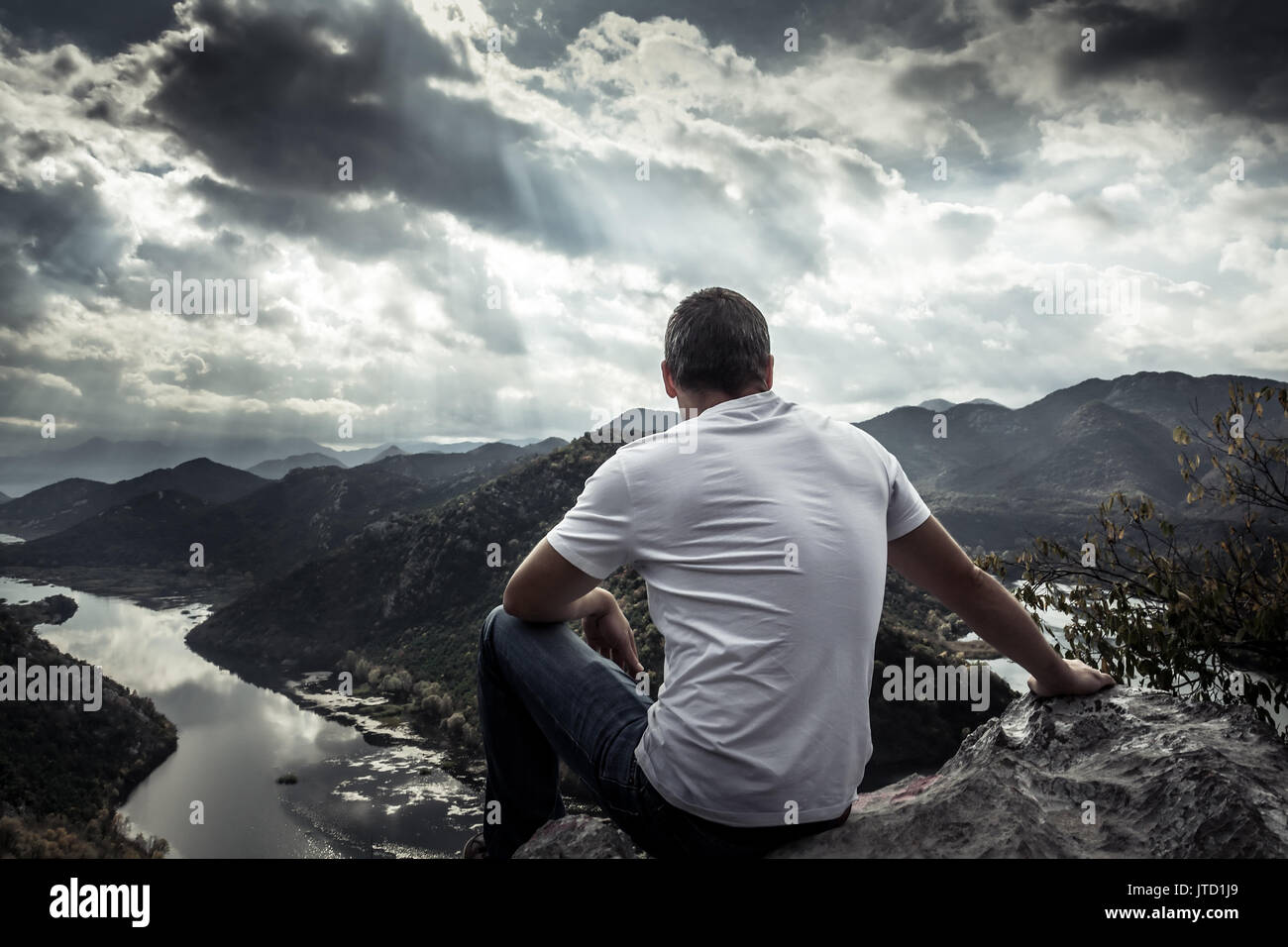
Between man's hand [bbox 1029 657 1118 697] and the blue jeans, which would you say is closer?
the blue jeans

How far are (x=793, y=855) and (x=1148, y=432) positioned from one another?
164178 mm

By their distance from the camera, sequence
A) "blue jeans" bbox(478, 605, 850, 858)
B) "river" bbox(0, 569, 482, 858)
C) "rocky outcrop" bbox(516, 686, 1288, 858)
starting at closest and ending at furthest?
"blue jeans" bbox(478, 605, 850, 858) < "rocky outcrop" bbox(516, 686, 1288, 858) < "river" bbox(0, 569, 482, 858)

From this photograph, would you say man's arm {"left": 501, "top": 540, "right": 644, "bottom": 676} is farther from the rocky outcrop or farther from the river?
the river

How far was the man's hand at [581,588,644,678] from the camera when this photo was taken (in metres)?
3.05

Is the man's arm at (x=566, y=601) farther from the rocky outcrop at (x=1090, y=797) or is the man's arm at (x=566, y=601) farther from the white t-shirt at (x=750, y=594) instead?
the rocky outcrop at (x=1090, y=797)

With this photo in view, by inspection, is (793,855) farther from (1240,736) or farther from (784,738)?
(1240,736)

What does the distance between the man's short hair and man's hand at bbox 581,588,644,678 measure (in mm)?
1168

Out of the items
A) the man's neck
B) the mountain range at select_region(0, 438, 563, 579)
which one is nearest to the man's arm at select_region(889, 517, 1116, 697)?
the man's neck

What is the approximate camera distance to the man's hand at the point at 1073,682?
328 centimetres

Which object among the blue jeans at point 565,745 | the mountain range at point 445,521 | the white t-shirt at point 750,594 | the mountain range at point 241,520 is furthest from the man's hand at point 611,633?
the mountain range at point 241,520

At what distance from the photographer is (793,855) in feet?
7.09

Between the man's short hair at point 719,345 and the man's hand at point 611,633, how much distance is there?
3.83 feet

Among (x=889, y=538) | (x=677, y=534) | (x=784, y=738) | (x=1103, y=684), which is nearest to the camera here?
(x=784, y=738)
